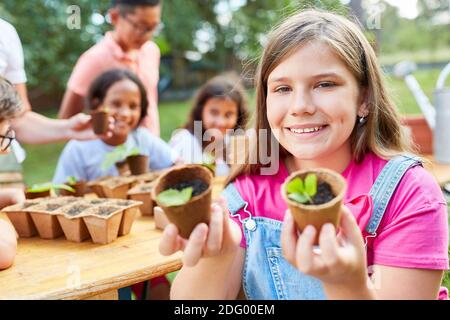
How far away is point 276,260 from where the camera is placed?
4.36ft

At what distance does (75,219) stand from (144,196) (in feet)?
1.29

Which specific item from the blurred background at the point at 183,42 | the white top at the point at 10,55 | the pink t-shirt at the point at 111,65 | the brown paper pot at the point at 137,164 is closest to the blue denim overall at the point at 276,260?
the brown paper pot at the point at 137,164

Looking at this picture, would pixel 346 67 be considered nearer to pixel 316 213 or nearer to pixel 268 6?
pixel 316 213

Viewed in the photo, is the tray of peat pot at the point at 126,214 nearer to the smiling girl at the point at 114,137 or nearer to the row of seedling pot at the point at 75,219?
the row of seedling pot at the point at 75,219

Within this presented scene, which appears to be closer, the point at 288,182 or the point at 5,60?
the point at 288,182

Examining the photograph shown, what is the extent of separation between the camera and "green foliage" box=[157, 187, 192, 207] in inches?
36.7

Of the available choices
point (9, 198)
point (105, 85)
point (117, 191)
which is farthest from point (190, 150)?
point (9, 198)

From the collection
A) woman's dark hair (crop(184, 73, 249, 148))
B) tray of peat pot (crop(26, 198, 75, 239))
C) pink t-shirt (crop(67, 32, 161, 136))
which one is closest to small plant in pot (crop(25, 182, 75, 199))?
tray of peat pot (crop(26, 198, 75, 239))

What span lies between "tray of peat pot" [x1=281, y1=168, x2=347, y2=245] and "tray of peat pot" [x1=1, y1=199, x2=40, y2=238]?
3.76 ft

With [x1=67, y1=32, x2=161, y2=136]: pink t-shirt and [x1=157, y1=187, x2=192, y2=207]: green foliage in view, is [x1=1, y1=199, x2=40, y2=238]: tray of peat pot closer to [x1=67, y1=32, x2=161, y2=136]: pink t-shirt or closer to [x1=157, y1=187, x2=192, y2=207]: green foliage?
[x1=157, y1=187, x2=192, y2=207]: green foliage

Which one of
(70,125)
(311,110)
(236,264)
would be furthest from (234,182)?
(70,125)

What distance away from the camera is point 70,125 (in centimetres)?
263

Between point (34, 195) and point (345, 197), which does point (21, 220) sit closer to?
point (34, 195)
